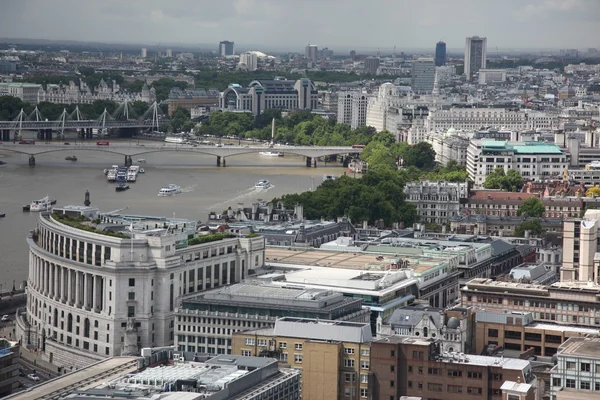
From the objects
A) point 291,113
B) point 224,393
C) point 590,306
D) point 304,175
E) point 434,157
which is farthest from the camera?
point 291,113

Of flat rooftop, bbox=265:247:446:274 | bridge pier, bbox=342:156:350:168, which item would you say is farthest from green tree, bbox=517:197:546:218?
bridge pier, bbox=342:156:350:168

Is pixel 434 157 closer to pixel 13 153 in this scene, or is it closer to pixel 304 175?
pixel 304 175

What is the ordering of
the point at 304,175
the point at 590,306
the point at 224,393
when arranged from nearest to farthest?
1. the point at 224,393
2. the point at 590,306
3. the point at 304,175

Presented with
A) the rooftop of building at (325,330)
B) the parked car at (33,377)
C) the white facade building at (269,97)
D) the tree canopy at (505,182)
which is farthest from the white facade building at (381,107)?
the rooftop of building at (325,330)

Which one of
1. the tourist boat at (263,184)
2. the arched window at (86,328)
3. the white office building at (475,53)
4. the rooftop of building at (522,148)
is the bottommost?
the arched window at (86,328)

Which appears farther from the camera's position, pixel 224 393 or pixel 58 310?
pixel 58 310

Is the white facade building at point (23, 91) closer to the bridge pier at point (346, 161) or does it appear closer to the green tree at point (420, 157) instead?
the bridge pier at point (346, 161)

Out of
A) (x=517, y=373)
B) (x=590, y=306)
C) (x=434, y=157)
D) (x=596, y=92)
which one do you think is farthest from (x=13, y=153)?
(x=596, y=92)
